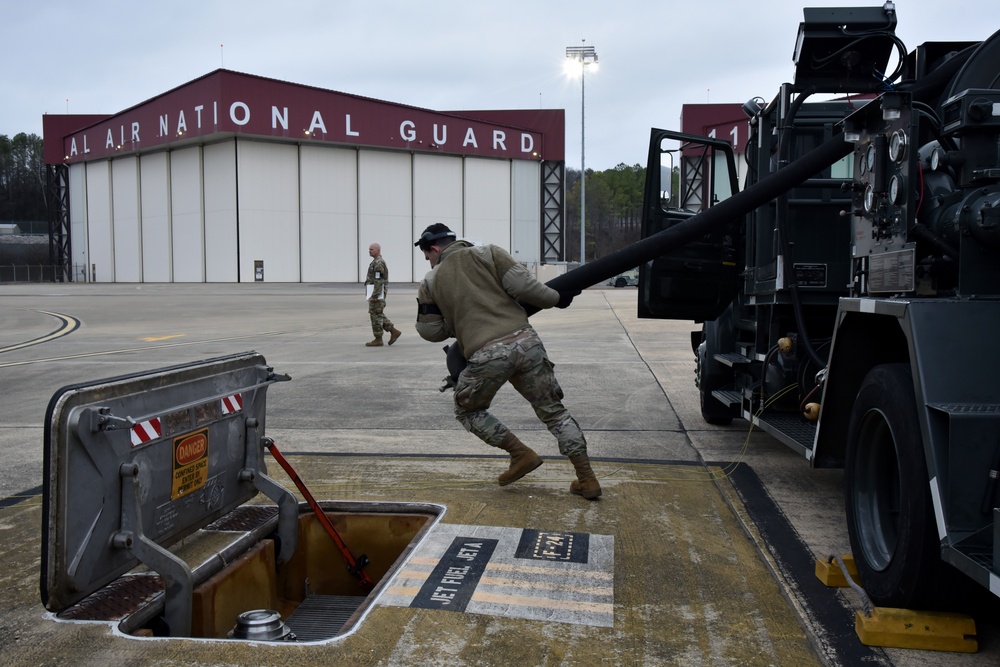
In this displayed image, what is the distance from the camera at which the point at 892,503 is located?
3.44 m

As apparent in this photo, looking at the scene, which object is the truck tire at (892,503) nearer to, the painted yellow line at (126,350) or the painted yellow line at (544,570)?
the painted yellow line at (544,570)

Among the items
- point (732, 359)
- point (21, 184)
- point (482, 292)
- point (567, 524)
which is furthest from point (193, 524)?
point (21, 184)

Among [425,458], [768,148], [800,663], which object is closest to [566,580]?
[800,663]

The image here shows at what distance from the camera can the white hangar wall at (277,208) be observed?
1606 inches

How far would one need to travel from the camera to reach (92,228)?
48.7m

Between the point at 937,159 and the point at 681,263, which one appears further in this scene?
the point at 681,263

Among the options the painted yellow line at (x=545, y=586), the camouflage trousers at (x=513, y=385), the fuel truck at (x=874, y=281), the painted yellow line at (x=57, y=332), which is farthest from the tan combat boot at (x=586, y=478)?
the painted yellow line at (x=57, y=332)

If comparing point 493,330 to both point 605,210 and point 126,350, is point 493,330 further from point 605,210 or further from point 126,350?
point 605,210

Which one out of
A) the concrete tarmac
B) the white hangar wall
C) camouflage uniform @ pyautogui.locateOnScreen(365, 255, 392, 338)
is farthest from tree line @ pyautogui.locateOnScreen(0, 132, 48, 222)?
the concrete tarmac

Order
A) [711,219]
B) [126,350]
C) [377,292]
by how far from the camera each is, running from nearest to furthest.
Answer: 1. [711,219]
2. [126,350]
3. [377,292]

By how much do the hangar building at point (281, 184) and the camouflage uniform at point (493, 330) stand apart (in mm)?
37094

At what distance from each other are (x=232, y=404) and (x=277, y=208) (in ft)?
128

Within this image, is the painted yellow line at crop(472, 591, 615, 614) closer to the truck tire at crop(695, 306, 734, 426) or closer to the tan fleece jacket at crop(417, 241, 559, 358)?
the tan fleece jacket at crop(417, 241, 559, 358)

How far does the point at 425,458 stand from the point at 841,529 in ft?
9.68
